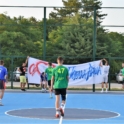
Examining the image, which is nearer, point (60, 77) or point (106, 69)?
point (60, 77)

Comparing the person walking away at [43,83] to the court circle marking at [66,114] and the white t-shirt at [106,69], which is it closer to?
the white t-shirt at [106,69]

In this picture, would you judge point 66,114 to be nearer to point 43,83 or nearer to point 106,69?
point 43,83

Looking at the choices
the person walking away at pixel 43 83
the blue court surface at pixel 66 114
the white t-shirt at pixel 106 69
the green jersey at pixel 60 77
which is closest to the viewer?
the blue court surface at pixel 66 114

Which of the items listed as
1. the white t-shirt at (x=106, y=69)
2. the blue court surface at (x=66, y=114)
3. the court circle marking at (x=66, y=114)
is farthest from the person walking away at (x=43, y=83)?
the court circle marking at (x=66, y=114)

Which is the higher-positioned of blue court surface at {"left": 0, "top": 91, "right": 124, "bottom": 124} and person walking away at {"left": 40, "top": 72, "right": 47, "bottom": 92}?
person walking away at {"left": 40, "top": 72, "right": 47, "bottom": 92}

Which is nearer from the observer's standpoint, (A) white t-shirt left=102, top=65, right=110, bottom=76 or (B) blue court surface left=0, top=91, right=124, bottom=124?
(B) blue court surface left=0, top=91, right=124, bottom=124

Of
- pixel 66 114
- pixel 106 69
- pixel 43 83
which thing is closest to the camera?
pixel 66 114

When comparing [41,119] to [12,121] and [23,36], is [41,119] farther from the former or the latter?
[23,36]

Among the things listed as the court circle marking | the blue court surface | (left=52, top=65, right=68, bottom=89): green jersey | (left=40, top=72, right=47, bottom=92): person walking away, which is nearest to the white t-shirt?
(left=40, top=72, right=47, bottom=92): person walking away

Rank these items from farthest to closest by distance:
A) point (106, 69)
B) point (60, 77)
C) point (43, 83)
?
1. point (106, 69)
2. point (43, 83)
3. point (60, 77)

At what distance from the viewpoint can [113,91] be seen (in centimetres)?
2822

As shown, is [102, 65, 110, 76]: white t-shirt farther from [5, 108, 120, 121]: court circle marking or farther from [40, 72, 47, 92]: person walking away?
[5, 108, 120, 121]: court circle marking

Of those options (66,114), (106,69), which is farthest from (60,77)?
(106,69)

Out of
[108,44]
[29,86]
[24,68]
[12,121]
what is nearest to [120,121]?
[12,121]
